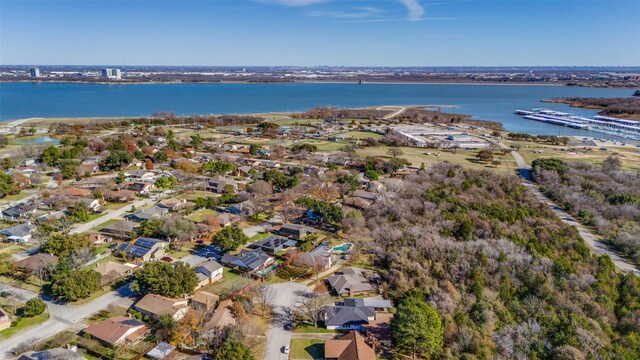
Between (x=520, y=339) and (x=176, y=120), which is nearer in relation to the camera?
(x=520, y=339)

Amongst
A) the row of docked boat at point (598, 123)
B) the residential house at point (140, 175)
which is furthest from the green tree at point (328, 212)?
the row of docked boat at point (598, 123)

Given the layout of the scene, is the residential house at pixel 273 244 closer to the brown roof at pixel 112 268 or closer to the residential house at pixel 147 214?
the brown roof at pixel 112 268

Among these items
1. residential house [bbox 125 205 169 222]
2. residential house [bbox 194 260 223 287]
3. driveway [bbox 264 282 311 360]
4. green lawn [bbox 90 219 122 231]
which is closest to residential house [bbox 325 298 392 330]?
driveway [bbox 264 282 311 360]

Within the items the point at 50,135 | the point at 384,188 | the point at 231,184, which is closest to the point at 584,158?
the point at 384,188

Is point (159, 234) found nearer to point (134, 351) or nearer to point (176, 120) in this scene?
point (134, 351)

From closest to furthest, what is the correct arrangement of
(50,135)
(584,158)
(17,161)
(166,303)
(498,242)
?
(166,303), (498,242), (17,161), (584,158), (50,135)

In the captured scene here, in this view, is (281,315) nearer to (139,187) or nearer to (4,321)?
(4,321)
